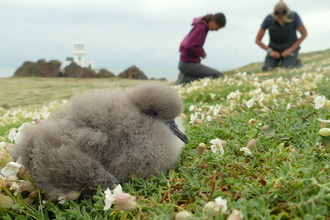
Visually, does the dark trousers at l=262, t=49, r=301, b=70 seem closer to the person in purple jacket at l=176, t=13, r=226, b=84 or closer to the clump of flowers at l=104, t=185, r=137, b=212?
the person in purple jacket at l=176, t=13, r=226, b=84

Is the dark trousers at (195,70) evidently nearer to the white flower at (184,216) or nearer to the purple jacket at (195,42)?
the purple jacket at (195,42)

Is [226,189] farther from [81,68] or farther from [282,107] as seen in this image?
[81,68]

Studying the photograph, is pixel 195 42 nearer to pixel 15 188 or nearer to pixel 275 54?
pixel 275 54

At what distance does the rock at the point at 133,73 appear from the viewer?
21.2 meters

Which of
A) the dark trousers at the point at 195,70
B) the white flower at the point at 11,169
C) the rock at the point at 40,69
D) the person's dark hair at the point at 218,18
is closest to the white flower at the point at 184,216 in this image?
the white flower at the point at 11,169

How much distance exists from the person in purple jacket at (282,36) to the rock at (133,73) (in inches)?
389

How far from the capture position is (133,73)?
69.9ft

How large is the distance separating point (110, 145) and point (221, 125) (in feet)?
5.08

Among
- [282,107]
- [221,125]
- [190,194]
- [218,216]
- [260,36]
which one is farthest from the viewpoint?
[260,36]

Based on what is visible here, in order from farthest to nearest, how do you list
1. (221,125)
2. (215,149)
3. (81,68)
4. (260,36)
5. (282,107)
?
(81,68)
(260,36)
(282,107)
(221,125)
(215,149)

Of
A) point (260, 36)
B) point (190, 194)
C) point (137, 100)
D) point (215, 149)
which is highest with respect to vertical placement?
point (260, 36)

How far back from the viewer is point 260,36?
13.3 meters

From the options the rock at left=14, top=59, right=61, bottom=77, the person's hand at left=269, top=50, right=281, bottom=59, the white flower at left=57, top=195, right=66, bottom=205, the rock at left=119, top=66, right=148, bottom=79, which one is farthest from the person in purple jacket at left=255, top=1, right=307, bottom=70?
the rock at left=14, top=59, right=61, bottom=77

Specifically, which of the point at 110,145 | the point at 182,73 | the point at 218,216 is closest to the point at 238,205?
the point at 218,216
